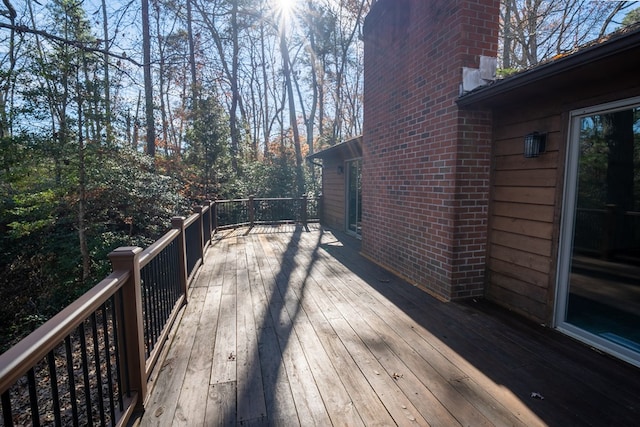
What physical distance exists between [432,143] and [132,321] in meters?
3.24

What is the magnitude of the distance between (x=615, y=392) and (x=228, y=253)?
522cm

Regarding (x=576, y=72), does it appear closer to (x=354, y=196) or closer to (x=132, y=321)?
(x=132, y=321)

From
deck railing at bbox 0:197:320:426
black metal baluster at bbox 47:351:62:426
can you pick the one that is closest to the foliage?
deck railing at bbox 0:197:320:426

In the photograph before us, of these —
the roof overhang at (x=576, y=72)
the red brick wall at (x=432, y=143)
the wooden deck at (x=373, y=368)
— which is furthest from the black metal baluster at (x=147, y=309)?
the roof overhang at (x=576, y=72)

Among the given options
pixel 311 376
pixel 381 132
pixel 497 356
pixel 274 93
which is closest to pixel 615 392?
pixel 497 356

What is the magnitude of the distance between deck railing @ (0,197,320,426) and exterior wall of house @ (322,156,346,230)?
4825mm

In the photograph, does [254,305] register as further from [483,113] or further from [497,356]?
[483,113]

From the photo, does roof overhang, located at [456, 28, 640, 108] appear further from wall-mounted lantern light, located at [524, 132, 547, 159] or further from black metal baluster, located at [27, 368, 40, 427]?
black metal baluster, located at [27, 368, 40, 427]

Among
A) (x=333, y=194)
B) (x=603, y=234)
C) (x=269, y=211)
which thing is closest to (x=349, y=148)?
(x=333, y=194)

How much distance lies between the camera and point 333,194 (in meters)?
8.95

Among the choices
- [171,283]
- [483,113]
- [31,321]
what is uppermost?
[483,113]

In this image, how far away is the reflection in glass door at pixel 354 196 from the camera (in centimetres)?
706

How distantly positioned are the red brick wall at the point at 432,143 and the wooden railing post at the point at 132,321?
286 centimetres

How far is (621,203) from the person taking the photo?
224 cm
